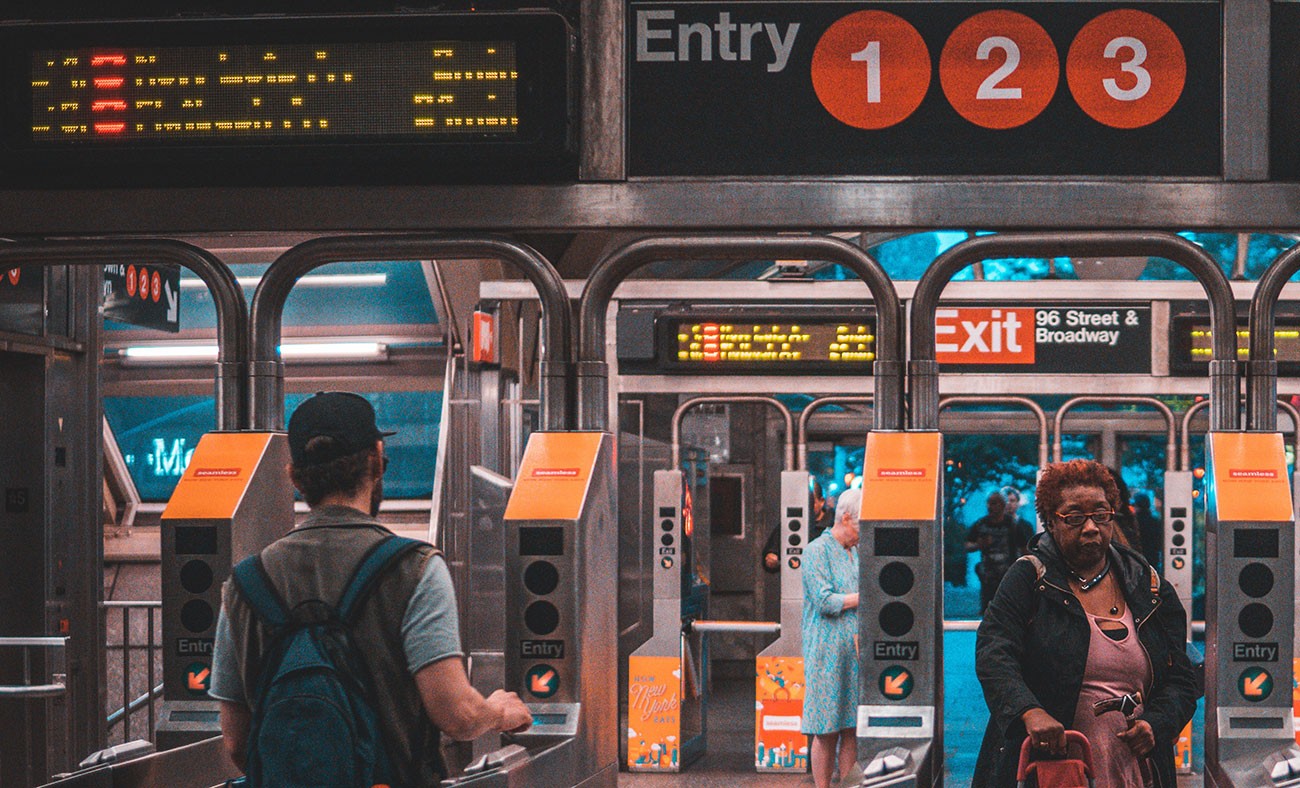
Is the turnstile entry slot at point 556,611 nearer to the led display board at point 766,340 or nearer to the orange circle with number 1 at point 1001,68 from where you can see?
the orange circle with number 1 at point 1001,68

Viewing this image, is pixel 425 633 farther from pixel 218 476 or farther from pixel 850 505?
pixel 850 505

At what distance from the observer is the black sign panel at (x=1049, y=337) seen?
8.19 m

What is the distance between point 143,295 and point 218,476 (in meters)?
3.25

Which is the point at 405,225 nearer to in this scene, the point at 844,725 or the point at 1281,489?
the point at 1281,489

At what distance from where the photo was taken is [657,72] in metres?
3.87

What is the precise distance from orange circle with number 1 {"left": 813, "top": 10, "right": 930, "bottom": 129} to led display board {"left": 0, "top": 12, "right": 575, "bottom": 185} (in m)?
0.68

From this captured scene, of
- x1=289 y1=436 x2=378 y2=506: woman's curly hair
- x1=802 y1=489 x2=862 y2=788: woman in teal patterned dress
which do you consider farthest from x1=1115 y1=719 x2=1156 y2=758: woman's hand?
x1=802 y1=489 x2=862 y2=788: woman in teal patterned dress

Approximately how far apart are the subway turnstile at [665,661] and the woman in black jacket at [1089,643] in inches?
201

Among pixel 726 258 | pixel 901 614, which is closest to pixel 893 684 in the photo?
pixel 901 614

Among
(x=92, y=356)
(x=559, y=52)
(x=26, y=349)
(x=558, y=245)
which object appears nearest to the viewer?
(x=559, y=52)

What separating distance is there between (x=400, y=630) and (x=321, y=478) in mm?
308

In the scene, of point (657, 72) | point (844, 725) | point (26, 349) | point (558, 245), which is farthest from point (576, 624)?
point (558, 245)

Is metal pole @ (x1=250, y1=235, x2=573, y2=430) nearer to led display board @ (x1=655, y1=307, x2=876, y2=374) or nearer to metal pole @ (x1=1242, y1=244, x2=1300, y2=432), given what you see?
metal pole @ (x1=1242, y1=244, x2=1300, y2=432)

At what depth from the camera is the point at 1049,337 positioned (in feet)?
27.0
